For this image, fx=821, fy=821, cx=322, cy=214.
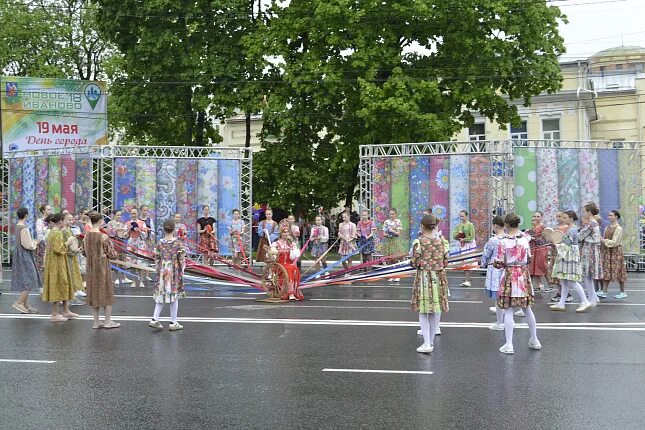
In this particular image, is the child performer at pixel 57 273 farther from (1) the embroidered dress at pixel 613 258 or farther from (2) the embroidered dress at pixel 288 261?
(1) the embroidered dress at pixel 613 258

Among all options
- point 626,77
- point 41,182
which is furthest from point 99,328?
point 626,77

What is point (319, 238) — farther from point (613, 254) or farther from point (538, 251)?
point (613, 254)

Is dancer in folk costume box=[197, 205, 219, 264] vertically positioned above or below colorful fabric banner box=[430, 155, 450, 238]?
below

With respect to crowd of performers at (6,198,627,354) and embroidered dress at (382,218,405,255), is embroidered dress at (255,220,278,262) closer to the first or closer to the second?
→ crowd of performers at (6,198,627,354)

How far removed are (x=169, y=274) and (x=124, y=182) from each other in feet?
41.2

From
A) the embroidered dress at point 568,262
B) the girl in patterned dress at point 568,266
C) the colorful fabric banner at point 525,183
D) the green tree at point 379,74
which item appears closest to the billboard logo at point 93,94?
the green tree at point 379,74

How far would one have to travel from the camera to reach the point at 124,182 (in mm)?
24203

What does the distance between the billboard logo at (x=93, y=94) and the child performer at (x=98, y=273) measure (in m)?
22.8

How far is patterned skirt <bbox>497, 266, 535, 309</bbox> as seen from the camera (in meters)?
10.3

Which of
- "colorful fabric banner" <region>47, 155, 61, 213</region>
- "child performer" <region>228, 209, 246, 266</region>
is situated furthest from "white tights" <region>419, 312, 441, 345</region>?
"colorful fabric banner" <region>47, 155, 61, 213</region>

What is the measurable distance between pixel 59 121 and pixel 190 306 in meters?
20.3

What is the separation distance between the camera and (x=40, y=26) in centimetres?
4266

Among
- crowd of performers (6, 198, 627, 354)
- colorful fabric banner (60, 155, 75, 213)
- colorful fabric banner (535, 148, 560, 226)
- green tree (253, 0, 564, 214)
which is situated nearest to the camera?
crowd of performers (6, 198, 627, 354)

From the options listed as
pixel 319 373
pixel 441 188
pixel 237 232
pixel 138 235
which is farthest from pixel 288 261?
pixel 441 188
